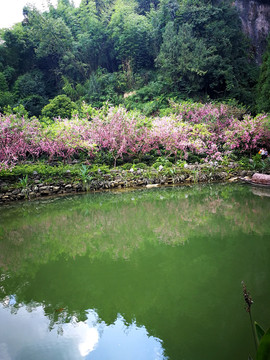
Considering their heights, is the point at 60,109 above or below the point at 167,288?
above

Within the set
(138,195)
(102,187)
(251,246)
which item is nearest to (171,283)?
(251,246)

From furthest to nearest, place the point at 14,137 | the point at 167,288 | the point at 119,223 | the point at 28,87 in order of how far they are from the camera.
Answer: the point at 28,87, the point at 14,137, the point at 119,223, the point at 167,288

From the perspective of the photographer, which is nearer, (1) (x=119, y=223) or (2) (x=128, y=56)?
(1) (x=119, y=223)

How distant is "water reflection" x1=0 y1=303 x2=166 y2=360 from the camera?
5.73 feet

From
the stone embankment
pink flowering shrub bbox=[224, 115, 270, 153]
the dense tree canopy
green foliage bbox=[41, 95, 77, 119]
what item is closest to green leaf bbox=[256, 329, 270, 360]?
the stone embankment

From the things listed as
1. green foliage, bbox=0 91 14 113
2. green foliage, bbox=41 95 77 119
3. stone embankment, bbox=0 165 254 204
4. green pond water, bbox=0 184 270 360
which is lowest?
stone embankment, bbox=0 165 254 204

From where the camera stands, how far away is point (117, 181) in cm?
849

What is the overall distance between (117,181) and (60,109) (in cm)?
753

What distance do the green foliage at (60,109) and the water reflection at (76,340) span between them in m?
12.9

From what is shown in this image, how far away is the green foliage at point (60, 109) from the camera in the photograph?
1386cm

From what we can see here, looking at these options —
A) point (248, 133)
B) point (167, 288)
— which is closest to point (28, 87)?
point (248, 133)

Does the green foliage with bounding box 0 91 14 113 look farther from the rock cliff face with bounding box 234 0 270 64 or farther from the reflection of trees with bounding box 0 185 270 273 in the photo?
the rock cliff face with bounding box 234 0 270 64

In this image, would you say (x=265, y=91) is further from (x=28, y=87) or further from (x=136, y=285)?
(x=28, y=87)

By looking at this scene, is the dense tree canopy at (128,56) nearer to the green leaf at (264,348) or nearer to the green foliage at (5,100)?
the green foliage at (5,100)
